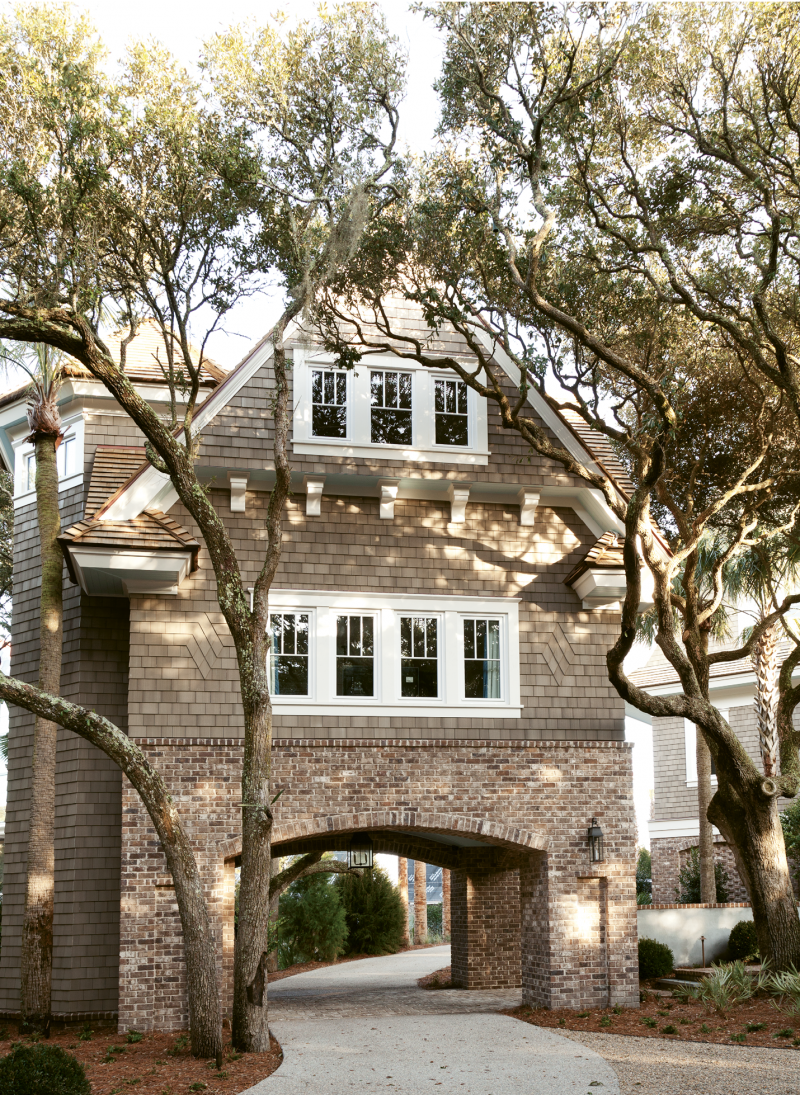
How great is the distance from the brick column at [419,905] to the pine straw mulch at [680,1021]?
14095 mm

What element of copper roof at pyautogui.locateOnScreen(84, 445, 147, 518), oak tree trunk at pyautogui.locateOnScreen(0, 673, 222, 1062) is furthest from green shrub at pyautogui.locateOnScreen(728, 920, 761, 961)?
copper roof at pyautogui.locateOnScreen(84, 445, 147, 518)

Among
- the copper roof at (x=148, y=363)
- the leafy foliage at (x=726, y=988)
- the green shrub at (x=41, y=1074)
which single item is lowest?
the leafy foliage at (x=726, y=988)

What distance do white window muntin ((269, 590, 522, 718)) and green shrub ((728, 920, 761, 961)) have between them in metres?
6.45

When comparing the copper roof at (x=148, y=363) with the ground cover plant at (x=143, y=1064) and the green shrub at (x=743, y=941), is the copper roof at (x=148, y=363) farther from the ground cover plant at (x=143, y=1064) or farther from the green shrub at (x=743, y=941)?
the green shrub at (x=743, y=941)

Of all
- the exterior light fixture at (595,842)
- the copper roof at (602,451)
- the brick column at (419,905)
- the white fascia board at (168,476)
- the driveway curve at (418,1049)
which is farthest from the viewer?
the brick column at (419,905)

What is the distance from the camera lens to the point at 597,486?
14.3 meters

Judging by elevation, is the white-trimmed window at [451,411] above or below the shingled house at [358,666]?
above

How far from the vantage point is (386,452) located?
14.5 meters

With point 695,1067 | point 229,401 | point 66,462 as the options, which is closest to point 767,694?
point 695,1067

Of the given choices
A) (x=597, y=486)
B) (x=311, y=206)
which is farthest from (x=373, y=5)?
(x=597, y=486)

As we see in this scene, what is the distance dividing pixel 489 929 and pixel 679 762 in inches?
381

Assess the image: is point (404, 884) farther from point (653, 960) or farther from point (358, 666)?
point (358, 666)

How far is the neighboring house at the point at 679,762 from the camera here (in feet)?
78.5

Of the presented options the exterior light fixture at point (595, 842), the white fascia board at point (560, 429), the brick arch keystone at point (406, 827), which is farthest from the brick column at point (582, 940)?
the white fascia board at point (560, 429)
